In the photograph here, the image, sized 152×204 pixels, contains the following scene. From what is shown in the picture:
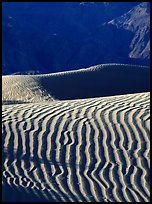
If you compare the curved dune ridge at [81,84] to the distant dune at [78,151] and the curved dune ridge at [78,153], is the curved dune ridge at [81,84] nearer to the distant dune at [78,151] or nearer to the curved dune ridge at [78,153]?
the distant dune at [78,151]

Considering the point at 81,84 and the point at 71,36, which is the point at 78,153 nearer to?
the point at 81,84

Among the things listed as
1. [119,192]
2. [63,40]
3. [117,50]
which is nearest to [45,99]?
[119,192]

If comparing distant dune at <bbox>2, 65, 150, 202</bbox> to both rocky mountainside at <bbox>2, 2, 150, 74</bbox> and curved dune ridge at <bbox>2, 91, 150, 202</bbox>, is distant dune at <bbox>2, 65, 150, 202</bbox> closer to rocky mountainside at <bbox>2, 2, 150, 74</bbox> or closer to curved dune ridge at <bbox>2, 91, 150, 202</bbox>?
curved dune ridge at <bbox>2, 91, 150, 202</bbox>

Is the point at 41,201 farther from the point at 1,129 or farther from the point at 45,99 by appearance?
the point at 45,99

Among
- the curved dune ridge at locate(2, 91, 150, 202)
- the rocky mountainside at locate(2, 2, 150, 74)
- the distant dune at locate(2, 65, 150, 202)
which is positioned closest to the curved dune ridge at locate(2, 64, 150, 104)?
the distant dune at locate(2, 65, 150, 202)

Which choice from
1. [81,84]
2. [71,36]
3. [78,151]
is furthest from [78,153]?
[71,36]

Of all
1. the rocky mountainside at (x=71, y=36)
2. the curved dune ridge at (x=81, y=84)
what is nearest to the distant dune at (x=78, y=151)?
the curved dune ridge at (x=81, y=84)
